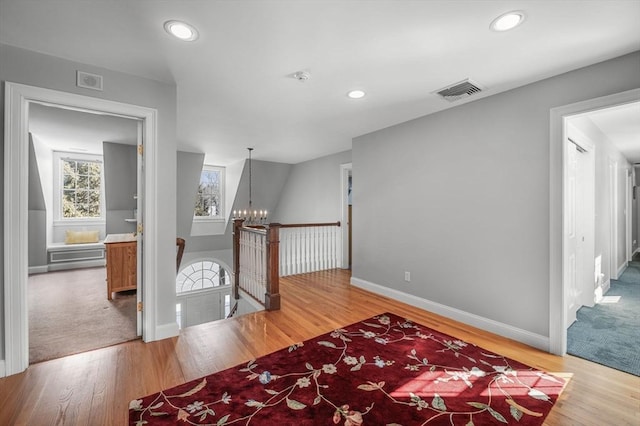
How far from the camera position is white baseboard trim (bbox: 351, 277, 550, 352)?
262cm

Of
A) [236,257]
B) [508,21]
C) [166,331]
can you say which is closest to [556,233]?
[508,21]

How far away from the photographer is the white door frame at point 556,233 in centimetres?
245

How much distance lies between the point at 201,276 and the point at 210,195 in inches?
99.3

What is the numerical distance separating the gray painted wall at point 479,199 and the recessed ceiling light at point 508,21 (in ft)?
3.56

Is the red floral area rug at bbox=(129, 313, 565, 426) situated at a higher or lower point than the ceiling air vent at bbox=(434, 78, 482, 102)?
lower

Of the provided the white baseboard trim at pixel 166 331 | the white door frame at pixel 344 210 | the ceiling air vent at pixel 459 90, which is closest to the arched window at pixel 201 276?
the white door frame at pixel 344 210

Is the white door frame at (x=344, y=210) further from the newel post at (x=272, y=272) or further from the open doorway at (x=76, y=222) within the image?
the open doorway at (x=76, y=222)

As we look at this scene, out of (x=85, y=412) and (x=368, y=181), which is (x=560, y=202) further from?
(x=85, y=412)

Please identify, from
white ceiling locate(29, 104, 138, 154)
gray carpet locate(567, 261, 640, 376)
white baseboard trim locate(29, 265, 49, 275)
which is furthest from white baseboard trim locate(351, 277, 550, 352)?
white baseboard trim locate(29, 265, 49, 275)

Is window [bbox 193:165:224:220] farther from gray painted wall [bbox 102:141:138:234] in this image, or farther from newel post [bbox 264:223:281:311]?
newel post [bbox 264:223:281:311]

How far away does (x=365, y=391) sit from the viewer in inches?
77.4

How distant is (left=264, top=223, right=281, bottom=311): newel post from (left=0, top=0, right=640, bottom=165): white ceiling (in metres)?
1.63

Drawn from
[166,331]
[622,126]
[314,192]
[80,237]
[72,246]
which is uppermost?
[622,126]

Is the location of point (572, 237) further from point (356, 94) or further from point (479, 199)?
point (356, 94)
